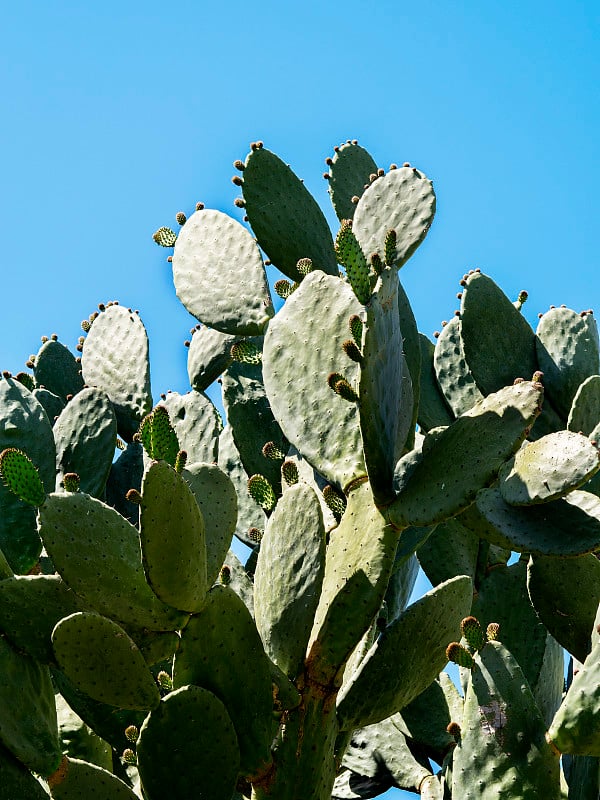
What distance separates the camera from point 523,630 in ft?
9.05

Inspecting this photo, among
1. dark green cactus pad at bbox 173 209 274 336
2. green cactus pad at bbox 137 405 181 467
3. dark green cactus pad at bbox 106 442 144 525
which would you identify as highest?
dark green cactus pad at bbox 173 209 274 336

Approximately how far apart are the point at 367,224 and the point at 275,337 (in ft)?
1.48

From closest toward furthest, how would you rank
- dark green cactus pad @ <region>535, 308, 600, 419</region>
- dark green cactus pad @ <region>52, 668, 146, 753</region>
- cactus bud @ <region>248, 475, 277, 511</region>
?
dark green cactus pad @ <region>52, 668, 146, 753</region> < cactus bud @ <region>248, 475, 277, 511</region> < dark green cactus pad @ <region>535, 308, 600, 419</region>

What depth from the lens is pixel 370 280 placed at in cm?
234

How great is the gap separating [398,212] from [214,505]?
1.00 m

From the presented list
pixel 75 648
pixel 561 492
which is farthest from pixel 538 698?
pixel 75 648

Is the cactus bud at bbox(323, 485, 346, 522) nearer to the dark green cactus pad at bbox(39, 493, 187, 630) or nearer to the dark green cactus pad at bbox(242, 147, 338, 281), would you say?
the dark green cactus pad at bbox(39, 493, 187, 630)

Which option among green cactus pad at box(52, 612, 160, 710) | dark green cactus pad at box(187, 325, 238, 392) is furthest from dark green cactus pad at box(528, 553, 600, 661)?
dark green cactus pad at box(187, 325, 238, 392)

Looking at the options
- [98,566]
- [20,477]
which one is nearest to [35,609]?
[98,566]

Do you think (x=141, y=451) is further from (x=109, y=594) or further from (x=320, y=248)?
(x=109, y=594)

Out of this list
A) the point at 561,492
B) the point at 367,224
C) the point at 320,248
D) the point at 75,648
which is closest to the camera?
the point at 75,648

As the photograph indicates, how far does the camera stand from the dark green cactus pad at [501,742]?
85.9 inches

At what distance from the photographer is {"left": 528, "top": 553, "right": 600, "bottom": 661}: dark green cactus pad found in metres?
2.54

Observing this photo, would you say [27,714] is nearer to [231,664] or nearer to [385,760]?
[231,664]
